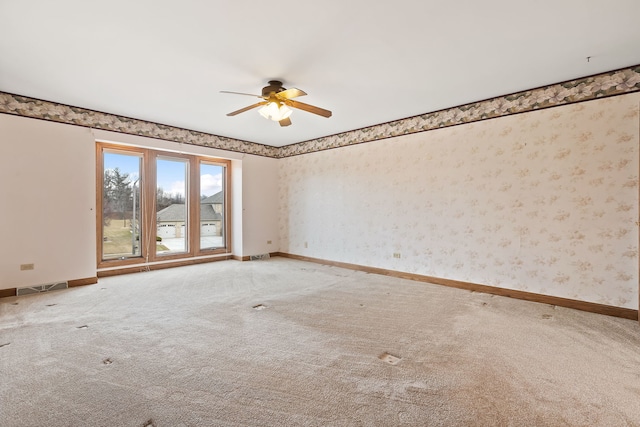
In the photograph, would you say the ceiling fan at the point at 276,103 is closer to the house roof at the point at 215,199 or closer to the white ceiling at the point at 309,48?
the white ceiling at the point at 309,48

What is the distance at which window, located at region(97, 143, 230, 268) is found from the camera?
5074 millimetres

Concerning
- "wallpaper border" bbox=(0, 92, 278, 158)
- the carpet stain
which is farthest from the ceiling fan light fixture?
"wallpaper border" bbox=(0, 92, 278, 158)

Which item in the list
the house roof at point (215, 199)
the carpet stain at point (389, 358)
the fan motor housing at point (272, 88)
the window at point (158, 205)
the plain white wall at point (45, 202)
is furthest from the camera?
the house roof at point (215, 199)

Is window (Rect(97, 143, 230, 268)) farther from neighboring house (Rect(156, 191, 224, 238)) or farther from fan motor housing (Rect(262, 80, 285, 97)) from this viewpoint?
fan motor housing (Rect(262, 80, 285, 97))

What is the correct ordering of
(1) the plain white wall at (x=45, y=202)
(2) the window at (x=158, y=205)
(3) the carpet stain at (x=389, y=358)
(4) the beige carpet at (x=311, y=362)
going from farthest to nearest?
(2) the window at (x=158, y=205) < (1) the plain white wall at (x=45, y=202) < (3) the carpet stain at (x=389, y=358) < (4) the beige carpet at (x=311, y=362)

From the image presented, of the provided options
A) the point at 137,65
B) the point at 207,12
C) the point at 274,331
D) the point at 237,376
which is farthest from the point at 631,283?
the point at 137,65

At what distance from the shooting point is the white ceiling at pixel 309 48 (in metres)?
2.26

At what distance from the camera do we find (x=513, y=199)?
3895 millimetres

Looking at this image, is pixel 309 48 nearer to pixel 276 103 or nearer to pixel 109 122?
pixel 276 103

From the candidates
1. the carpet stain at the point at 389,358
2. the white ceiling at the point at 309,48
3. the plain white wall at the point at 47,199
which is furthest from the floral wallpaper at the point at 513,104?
the plain white wall at the point at 47,199

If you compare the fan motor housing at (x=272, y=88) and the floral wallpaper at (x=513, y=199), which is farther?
the fan motor housing at (x=272, y=88)

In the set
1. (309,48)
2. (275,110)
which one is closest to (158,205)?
(275,110)

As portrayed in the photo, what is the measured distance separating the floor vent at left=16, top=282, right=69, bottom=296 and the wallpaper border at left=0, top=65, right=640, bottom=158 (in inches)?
93.4

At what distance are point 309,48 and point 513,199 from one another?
127 inches
